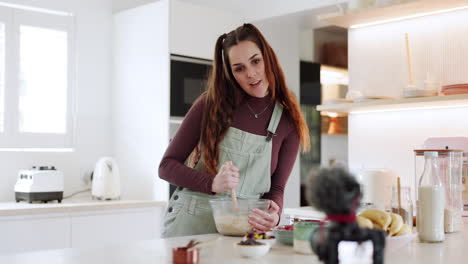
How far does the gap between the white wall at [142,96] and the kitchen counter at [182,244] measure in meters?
2.14

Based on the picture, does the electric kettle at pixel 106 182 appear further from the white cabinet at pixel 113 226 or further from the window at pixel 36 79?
the window at pixel 36 79

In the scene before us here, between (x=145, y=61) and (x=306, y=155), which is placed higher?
(x=145, y=61)

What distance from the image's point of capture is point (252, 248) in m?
1.41

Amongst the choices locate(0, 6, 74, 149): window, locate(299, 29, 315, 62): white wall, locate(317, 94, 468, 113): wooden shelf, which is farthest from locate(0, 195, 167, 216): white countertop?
locate(299, 29, 315, 62): white wall

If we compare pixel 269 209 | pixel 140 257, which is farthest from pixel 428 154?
pixel 140 257

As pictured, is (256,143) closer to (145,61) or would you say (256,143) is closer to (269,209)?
(269,209)

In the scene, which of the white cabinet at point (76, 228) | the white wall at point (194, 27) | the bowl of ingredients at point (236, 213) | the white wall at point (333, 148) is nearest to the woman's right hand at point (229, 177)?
the bowl of ingredients at point (236, 213)

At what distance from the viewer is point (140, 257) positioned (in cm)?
145

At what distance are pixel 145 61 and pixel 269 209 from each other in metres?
2.30

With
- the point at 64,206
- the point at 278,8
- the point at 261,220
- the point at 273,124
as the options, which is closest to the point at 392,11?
the point at 278,8

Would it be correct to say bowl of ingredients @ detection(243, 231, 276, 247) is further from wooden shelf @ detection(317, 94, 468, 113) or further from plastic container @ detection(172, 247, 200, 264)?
wooden shelf @ detection(317, 94, 468, 113)

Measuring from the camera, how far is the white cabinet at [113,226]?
3.37 meters

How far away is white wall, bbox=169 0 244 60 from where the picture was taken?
383cm

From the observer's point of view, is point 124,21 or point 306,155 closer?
point 124,21
